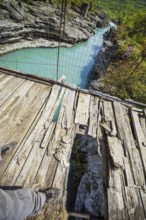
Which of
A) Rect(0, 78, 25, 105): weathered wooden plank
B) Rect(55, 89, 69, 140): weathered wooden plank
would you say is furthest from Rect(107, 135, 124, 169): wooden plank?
Rect(0, 78, 25, 105): weathered wooden plank

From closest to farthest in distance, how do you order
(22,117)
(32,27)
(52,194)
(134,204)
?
(52,194) → (134,204) → (22,117) → (32,27)

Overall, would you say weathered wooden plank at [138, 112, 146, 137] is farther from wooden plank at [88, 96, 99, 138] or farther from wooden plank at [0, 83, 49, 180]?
wooden plank at [0, 83, 49, 180]

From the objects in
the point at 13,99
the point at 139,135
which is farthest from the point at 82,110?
the point at 13,99

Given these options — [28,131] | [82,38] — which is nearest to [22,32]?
[82,38]

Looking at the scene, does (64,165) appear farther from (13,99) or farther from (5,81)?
(5,81)

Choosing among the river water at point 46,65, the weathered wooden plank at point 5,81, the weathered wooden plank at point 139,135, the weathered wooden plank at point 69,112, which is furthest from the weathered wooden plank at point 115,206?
the river water at point 46,65
